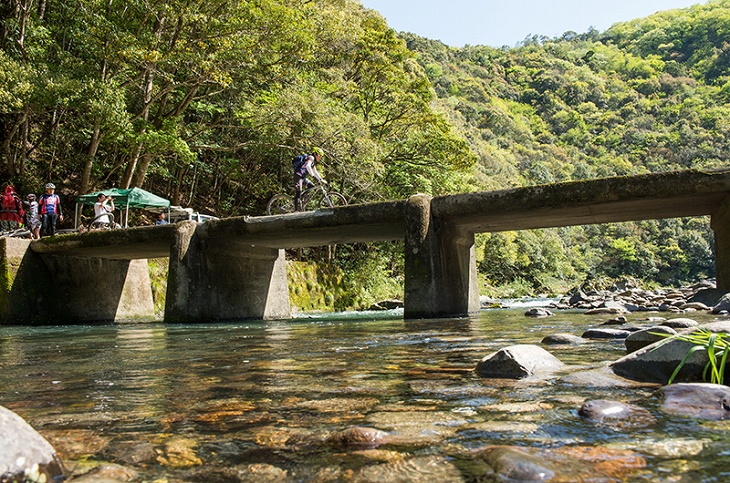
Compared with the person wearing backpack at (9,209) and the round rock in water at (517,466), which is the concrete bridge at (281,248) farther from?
the round rock in water at (517,466)

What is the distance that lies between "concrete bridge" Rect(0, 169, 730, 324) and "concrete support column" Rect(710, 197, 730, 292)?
0.09 ft

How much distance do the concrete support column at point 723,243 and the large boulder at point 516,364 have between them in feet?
28.7

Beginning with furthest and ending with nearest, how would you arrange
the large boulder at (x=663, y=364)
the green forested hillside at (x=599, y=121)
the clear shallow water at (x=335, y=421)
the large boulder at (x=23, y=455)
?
the green forested hillside at (x=599, y=121) < the large boulder at (x=663, y=364) < the clear shallow water at (x=335, y=421) < the large boulder at (x=23, y=455)

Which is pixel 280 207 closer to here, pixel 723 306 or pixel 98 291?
pixel 98 291

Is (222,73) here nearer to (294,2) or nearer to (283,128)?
(283,128)

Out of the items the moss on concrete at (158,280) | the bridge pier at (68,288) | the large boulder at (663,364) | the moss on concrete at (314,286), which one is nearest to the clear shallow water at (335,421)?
the large boulder at (663,364)

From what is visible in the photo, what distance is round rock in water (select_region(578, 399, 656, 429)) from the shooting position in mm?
2525

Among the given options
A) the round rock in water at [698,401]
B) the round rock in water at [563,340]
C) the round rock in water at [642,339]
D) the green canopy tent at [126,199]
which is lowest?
the round rock in water at [563,340]

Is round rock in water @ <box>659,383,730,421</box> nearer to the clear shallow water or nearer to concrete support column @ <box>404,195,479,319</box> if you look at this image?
the clear shallow water

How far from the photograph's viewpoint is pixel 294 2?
2378cm

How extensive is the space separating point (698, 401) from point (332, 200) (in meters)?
14.1

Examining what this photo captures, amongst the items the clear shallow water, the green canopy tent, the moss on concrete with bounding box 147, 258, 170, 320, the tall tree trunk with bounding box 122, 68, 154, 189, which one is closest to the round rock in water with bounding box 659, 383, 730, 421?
the clear shallow water

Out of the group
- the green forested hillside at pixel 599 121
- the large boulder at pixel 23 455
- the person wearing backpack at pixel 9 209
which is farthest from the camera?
the green forested hillside at pixel 599 121

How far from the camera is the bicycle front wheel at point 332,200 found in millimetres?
16016
